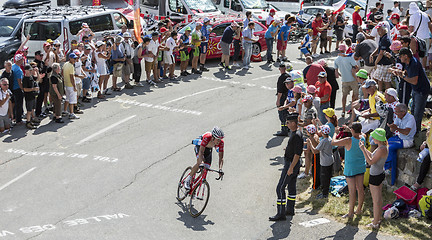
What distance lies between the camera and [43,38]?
2034 centimetres

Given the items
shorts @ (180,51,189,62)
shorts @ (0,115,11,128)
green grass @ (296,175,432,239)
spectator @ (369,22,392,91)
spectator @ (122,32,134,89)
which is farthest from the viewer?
shorts @ (180,51,189,62)

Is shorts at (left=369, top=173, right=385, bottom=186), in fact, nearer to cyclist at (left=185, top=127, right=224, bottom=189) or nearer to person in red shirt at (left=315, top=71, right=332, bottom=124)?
cyclist at (left=185, top=127, right=224, bottom=189)

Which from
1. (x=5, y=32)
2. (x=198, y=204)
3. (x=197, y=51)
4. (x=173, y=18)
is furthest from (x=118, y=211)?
(x=173, y=18)

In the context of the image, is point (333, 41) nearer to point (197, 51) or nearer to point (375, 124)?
point (197, 51)

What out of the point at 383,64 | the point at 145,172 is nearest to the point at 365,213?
the point at 145,172

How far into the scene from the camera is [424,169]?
1092 centimetres

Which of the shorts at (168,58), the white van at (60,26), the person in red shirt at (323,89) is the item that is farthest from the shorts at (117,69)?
the person in red shirt at (323,89)

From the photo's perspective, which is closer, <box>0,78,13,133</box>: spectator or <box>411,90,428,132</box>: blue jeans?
<box>411,90,428,132</box>: blue jeans

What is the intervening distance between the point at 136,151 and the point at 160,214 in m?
3.32

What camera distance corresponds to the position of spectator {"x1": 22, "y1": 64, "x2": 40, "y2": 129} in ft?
51.1

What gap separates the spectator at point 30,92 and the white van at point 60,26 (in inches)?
190

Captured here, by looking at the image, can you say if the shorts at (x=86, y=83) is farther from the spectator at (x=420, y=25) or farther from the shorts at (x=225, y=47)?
the spectator at (x=420, y=25)

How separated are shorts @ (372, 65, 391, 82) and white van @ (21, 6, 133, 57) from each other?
1033 cm

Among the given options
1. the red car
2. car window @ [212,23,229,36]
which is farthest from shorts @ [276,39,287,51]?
car window @ [212,23,229,36]
